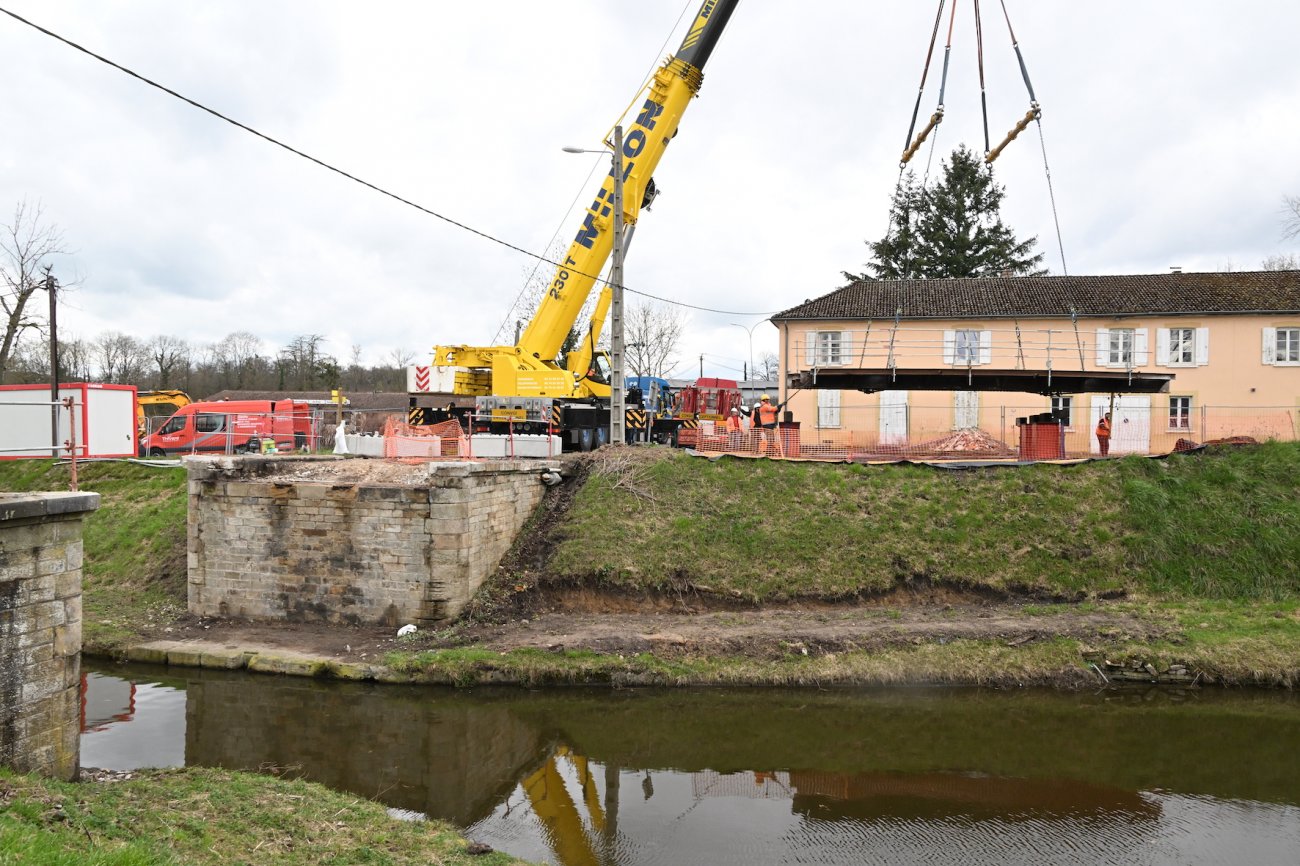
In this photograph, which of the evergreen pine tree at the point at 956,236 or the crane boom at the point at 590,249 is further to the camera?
the evergreen pine tree at the point at 956,236

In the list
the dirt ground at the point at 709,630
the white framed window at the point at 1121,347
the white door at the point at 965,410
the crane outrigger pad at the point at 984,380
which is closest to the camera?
the dirt ground at the point at 709,630

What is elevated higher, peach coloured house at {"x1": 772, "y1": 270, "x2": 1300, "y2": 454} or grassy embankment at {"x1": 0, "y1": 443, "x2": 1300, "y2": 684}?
peach coloured house at {"x1": 772, "y1": 270, "x2": 1300, "y2": 454}

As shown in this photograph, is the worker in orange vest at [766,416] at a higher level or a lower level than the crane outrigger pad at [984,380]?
lower

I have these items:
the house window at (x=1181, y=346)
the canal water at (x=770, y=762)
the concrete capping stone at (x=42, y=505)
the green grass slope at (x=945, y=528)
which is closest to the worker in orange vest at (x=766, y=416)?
the green grass slope at (x=945, y=528)

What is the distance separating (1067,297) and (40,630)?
28.1 meters

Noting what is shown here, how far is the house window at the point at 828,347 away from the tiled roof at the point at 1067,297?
0.62 meters

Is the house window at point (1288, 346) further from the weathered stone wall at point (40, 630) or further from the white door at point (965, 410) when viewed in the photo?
the weathered stone wall at point (40, 630)

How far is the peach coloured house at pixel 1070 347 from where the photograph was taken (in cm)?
2419

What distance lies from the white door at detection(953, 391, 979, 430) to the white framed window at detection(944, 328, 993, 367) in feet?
3.88

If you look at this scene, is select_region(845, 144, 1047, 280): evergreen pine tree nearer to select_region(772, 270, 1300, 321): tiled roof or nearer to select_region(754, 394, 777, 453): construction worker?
select_region(772, 270, 1300, 321): tiled roof

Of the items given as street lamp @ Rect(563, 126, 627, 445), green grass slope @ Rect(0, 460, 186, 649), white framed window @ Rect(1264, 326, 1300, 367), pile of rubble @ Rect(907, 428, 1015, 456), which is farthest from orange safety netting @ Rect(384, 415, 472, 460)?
white framed window @ Rect(1264, 326, 1300, 367)

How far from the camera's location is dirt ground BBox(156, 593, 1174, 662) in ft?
40.2

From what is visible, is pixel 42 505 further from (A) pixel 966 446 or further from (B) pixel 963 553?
(A) pixel 966 446

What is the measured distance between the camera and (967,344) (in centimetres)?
2598
